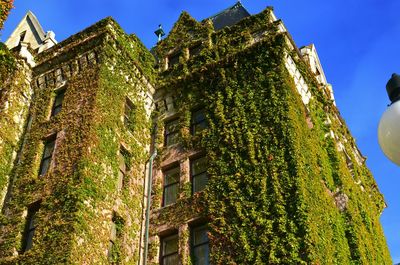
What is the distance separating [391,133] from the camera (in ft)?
17.9

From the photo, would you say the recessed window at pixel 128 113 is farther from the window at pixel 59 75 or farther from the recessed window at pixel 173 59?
the recessed window at pixel 173 59

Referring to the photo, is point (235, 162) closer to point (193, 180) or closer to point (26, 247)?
point (193, 180)

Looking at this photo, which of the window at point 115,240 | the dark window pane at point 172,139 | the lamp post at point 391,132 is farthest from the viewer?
the dark window pane at point 172,139

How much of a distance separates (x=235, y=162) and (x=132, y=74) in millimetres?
7379

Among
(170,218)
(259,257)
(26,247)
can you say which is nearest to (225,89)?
(170,218)

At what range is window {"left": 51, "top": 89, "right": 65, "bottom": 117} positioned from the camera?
23.3 m

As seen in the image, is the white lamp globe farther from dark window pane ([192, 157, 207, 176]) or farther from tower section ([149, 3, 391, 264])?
dark window pane ([192, 157, 207, 176])

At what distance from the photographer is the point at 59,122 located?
21.7m

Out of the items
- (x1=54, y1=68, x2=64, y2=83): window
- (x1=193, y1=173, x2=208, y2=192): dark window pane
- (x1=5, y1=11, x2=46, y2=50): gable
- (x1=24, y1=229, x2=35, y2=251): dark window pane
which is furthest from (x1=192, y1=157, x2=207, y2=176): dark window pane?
(x1=5, y1=11, x2=46, y2=50): gable

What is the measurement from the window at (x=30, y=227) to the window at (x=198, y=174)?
605 cm

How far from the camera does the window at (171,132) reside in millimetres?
23359

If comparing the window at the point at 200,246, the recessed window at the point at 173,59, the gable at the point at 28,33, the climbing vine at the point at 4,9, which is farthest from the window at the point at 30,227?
the gable at the point at 28,33

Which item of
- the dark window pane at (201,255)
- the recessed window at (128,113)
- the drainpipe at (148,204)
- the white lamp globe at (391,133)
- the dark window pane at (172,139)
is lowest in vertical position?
the white lamp globe at (391,133)

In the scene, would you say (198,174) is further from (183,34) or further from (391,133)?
(391,133)
